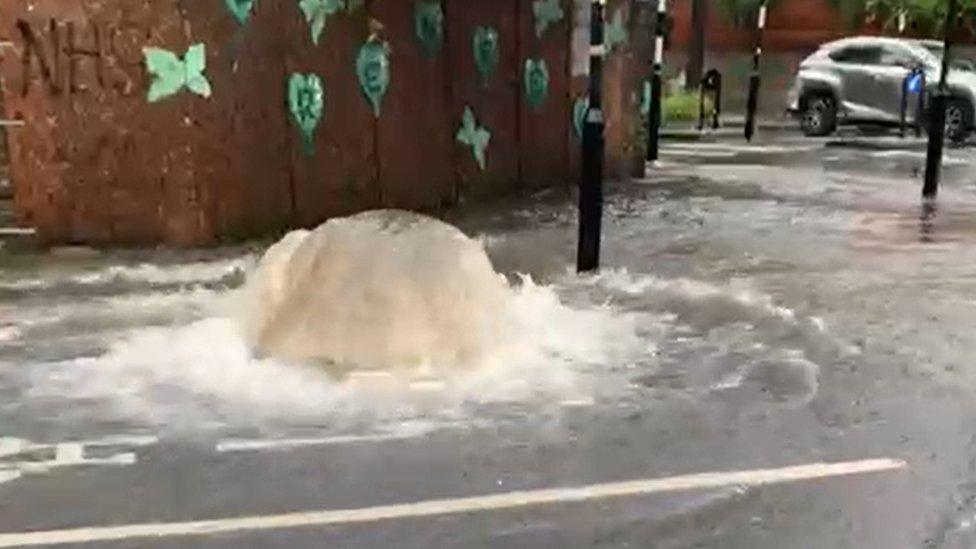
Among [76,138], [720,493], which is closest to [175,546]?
[720,493]

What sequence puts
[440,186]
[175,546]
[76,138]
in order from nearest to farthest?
1. [175,546]
2. [76,138]
3. [440,186]

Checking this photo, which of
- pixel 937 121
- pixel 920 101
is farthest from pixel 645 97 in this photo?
pixel 920 101

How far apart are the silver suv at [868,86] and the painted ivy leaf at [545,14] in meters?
11.2

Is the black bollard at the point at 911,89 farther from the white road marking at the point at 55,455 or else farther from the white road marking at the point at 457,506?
the white road marking at the point at 55,455

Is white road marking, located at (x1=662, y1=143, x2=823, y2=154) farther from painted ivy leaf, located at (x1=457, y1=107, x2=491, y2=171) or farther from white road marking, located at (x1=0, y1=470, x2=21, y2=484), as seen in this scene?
white road marking, located at (x1=0, y1=470, x2=21, y2=484)

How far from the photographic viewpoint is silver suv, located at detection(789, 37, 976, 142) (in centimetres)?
2505

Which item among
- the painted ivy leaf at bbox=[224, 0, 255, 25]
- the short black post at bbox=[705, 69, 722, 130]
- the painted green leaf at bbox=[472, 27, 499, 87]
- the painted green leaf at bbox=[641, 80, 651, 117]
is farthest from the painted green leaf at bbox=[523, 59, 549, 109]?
the short black post at bbox=[705, 69, 722, 130]

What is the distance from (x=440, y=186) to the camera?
1398 centimetres

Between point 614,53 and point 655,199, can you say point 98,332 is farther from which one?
point 614,53

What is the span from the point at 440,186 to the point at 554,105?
2671mm

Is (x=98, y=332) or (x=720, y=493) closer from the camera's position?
(x=720, y=493)

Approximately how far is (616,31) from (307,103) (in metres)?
6.03

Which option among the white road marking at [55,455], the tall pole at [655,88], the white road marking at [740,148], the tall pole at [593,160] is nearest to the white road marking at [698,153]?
the white road marking at [740,148]

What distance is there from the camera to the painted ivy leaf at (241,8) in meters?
11.3
